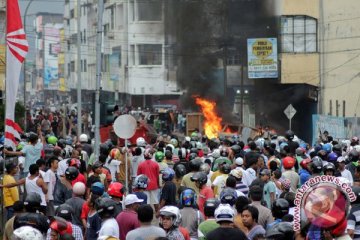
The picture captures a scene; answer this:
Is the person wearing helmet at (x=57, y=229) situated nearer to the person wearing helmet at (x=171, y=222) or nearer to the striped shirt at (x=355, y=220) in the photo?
the person wearing helmet at (x=171, y=222)

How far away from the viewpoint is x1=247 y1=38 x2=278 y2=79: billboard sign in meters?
46.2

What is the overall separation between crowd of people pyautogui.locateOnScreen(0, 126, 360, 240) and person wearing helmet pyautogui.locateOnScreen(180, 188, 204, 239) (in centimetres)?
1

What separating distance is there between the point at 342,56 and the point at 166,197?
34.4m

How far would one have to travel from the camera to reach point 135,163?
20.5 meters

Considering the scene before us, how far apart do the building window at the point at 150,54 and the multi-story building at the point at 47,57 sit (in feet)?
195

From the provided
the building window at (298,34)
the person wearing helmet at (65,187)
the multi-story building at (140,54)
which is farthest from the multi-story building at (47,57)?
the person wearing helmet at (65,187)

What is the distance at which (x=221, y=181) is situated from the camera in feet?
50.3

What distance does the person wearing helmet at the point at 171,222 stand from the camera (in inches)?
397

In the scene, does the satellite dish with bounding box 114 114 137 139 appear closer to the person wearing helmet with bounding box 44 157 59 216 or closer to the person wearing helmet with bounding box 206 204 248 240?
the person wearing helmet with bounding box 44 157 59 216

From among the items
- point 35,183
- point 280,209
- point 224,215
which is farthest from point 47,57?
point 224,215

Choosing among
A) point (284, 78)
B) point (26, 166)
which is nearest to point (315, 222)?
point (26, 166)

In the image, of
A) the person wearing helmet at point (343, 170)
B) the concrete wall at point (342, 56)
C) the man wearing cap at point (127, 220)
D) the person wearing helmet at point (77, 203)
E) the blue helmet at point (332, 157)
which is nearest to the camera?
the man wearing cap at point (127, 220)

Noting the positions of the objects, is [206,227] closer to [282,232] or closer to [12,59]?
[282,232]

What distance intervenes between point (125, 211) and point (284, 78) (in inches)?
1566
